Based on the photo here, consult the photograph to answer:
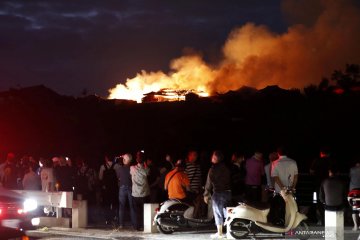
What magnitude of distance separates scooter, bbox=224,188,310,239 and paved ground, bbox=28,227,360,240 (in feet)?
2.30

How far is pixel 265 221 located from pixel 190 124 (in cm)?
3403

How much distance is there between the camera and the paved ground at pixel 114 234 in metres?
16.0

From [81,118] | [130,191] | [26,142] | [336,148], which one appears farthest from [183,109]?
[130,191]

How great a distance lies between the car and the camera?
1277cm

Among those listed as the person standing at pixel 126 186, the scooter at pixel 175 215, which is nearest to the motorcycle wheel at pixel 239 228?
the scooter at pixel 175 215

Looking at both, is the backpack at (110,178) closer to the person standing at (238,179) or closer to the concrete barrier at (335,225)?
the person standing at (238,179)

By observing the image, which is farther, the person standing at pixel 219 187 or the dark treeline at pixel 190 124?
the dark treeline at pixel 190 124

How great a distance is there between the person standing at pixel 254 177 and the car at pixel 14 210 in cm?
678

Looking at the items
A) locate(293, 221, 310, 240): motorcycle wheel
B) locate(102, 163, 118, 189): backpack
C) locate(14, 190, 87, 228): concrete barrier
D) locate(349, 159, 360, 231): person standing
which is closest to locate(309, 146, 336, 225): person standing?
locate(349, 159, 360, 231): person standing

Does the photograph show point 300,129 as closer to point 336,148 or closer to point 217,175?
point 336,148

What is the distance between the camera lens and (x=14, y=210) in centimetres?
1297

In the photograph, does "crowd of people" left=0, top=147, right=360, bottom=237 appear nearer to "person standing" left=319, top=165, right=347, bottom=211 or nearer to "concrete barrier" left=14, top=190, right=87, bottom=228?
"person standing" left=319, top=165, right=347, bottom=211

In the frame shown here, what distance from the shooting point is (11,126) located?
52375mm

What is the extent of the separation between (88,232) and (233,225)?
4.60 metres
